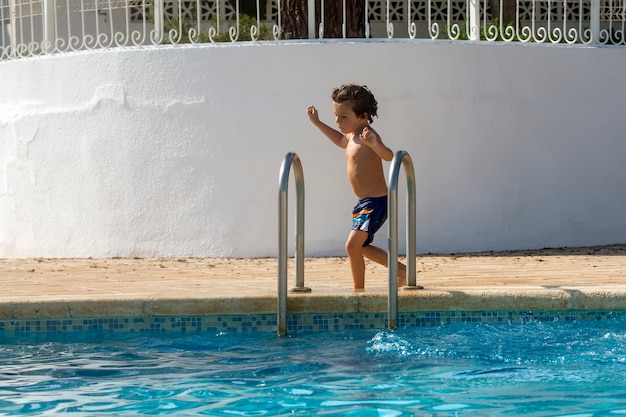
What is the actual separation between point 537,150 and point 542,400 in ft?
20.1

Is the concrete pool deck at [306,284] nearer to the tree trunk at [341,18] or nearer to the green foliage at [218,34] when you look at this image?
the green foliage at [218,34]

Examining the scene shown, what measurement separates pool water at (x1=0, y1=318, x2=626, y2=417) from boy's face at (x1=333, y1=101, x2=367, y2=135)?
1454 millimetres

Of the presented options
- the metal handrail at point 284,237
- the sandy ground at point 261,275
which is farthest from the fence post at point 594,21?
the metal handrail at point 284,237

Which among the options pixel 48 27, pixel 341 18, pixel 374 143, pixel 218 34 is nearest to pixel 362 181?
pixel 374 143

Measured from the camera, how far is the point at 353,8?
10.8m

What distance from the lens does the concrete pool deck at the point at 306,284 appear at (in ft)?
21.4

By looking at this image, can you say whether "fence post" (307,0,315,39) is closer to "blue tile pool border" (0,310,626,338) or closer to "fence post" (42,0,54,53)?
"fence post" (42,0,54,53)

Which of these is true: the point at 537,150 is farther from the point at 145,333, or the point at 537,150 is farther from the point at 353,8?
the point at 145,333

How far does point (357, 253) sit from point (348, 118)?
887 mm

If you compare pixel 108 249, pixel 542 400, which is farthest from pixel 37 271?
pixel 542 400

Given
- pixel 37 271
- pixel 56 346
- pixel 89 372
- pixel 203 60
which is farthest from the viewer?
pixel 203 60

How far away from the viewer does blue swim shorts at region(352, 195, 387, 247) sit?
6992 millimetres

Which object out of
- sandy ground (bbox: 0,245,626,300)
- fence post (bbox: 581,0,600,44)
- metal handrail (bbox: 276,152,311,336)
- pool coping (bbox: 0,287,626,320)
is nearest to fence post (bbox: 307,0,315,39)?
sandy ground (bbox: 0,245,626,300)

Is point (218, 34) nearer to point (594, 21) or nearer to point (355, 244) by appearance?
point (594, 21)
